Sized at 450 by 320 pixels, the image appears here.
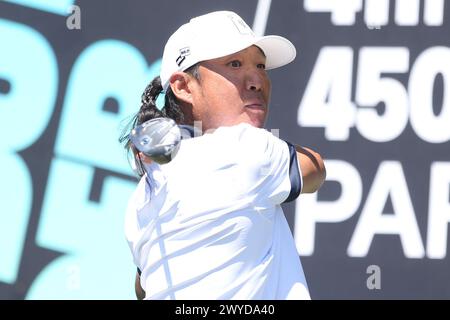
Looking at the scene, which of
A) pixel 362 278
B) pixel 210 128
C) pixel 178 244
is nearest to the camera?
pixel 178 244

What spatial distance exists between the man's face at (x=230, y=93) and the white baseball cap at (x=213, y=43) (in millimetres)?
33

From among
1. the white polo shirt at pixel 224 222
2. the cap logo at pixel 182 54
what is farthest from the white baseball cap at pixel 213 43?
the white polo shirt at pixel 224 222

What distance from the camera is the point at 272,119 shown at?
14.1 feet

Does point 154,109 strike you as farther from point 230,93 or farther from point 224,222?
point 224,222

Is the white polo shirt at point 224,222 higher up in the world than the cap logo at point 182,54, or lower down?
lower down

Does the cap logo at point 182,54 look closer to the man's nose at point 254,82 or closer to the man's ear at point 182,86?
the man's ear at point 182,86

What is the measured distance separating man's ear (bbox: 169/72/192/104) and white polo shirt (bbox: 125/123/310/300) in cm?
17

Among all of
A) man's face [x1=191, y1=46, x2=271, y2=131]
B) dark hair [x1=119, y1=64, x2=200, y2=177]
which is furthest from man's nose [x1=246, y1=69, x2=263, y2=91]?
dark hair [x1=119, y1=64, x2=200, y2=177]

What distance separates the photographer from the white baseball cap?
2609 millimetres

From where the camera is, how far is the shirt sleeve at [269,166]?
2447mm

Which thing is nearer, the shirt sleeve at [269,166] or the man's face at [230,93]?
the shirt sleeve at [269,166]

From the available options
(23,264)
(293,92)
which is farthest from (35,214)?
(293,92)
